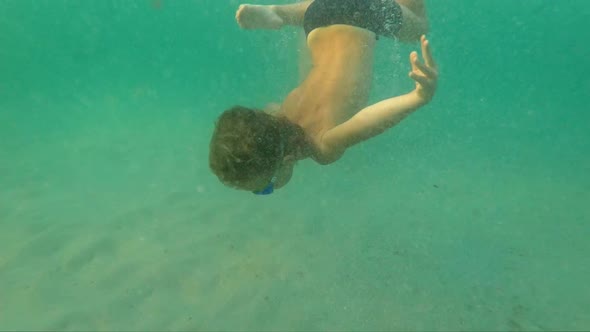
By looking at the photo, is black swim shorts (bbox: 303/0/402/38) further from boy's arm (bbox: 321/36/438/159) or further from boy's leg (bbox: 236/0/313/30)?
boy's arm (bbox: 321/36/438/159)

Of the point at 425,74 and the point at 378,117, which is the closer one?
the point at 425,74

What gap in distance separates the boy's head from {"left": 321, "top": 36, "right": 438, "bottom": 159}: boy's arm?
43 centimetres

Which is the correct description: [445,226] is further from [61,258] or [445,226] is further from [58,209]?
[58,209]

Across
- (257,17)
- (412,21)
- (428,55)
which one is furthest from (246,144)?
(412,21)

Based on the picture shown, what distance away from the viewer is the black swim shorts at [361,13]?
491 cm

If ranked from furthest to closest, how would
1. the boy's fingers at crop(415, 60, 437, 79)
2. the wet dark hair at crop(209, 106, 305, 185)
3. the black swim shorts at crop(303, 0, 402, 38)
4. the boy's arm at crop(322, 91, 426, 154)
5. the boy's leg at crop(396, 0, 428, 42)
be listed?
the boy's leg at crop(396, 0, 428, 42) → the black swim shorts at crop(303, 0, 402, 38) → the wet dark hair at crop(209, 106, 305, 185) → the boy's arm at crop(322, 91, 426, 154) → the boy's fingers at crop(415, 60, 437, 79)

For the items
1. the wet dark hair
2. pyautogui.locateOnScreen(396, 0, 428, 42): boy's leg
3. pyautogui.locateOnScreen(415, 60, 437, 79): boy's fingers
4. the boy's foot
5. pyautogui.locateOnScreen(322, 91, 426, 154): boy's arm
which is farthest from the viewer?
pyautogui.locateOnScreen(396, 0, 428, 42): boy's leg

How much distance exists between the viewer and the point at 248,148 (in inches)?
118

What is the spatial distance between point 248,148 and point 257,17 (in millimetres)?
2475

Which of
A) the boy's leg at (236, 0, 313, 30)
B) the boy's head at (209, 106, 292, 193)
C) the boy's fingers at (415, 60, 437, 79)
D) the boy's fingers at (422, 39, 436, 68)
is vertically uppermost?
the boy's fingers at (422, 39, 436, 68)

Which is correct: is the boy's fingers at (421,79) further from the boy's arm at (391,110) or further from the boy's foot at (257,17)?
the boy's foot at (257,17)

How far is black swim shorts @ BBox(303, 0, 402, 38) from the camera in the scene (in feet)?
16.1

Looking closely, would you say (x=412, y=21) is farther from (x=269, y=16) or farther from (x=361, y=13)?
(x=269, y=16)

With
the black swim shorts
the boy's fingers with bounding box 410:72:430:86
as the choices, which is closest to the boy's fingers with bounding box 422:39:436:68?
the boy's fingers with bounding box 410:72:430:86
